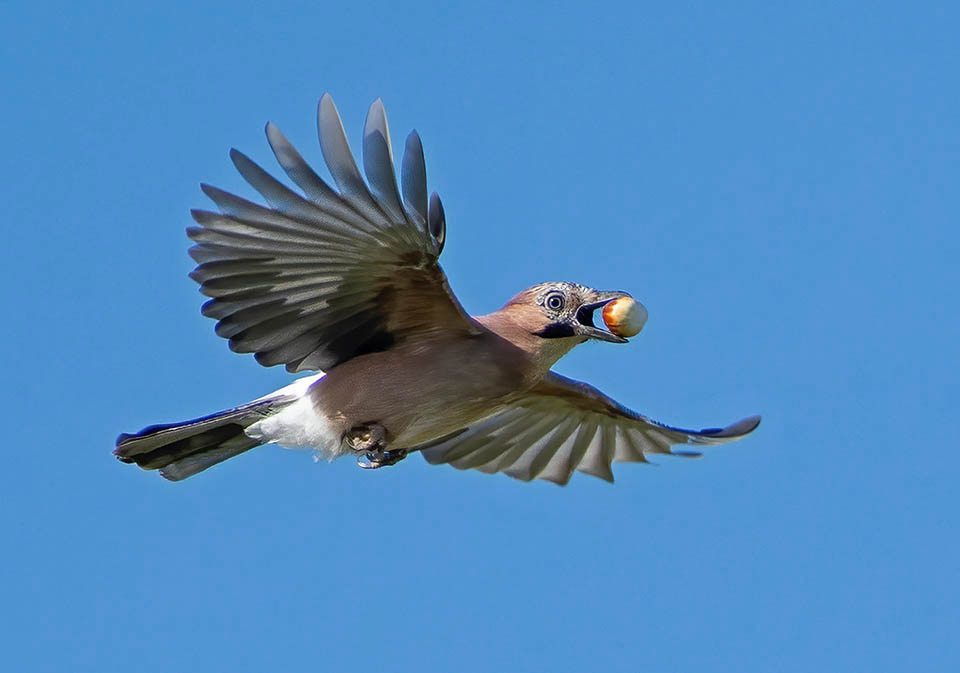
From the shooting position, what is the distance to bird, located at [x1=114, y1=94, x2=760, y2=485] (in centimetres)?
786

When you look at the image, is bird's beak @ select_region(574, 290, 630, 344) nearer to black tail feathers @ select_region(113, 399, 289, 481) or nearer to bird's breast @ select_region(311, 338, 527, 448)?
bird's breast @ select_region(311, 338, 527, 448)

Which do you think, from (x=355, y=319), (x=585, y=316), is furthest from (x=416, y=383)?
(x=585, y=316)

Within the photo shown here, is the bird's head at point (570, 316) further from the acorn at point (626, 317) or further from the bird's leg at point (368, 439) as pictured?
the bird's leg at point (368, 439)

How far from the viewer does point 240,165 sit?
25.7ft

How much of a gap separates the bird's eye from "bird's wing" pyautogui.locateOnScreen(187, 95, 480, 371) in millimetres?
650

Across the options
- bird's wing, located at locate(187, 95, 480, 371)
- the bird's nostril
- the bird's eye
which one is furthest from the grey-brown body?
the bird's nostril

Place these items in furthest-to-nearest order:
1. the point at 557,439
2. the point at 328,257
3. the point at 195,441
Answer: the point at 557,439
the point at 195,441
the point at 328,257

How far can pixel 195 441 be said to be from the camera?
972cm

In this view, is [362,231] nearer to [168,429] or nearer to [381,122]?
[381,122]

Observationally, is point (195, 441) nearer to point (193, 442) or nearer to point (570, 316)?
point (193, 442)

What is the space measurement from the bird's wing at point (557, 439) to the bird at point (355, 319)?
0.45 metres

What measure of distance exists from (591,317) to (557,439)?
192 cm

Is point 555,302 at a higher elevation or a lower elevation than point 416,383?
higher

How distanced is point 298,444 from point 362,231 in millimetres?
1754
